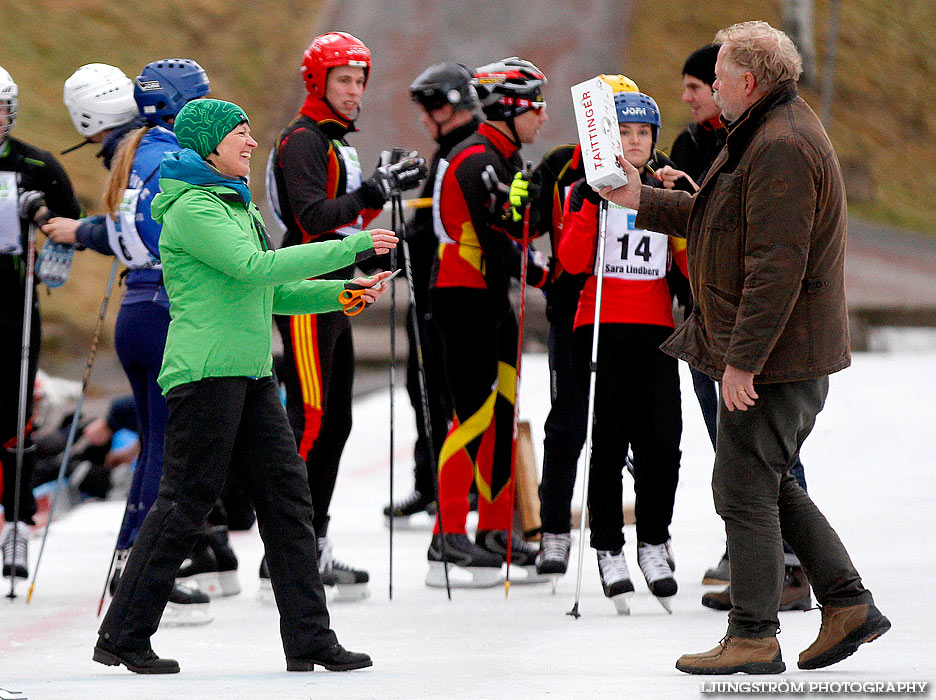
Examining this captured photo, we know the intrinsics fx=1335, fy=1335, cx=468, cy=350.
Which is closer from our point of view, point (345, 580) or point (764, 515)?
point (764, 515)

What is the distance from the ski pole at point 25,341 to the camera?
612 centimetres

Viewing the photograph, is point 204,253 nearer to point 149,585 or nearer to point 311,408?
point 149,585

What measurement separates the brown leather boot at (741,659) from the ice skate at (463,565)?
81.9 inches

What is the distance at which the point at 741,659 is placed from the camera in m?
3.94

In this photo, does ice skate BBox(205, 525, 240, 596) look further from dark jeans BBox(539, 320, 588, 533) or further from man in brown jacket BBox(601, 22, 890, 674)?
man in brown jacket BBox(601, 22, 890, 674)

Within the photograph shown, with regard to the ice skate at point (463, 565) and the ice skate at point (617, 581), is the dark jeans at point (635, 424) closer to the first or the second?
the ice skate at point (617, 581)

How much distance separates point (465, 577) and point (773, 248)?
2.77 meters

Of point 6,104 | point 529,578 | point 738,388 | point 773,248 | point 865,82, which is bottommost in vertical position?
point 529,578

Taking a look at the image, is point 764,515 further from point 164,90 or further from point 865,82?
point 865,82

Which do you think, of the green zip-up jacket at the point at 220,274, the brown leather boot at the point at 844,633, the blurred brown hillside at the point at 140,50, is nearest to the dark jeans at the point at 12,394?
the green zip-up jacket at the point at 220,274

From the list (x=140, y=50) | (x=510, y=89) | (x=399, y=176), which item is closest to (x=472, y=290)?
(x=399, y=176)

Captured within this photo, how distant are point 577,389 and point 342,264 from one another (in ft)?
7.41

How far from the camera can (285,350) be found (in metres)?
5.55

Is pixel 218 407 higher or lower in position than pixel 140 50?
lower
